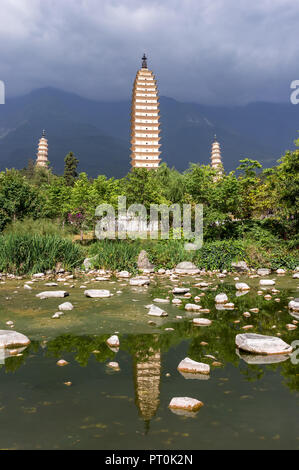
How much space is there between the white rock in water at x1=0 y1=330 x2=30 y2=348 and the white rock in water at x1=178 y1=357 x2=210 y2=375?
2.33 metres

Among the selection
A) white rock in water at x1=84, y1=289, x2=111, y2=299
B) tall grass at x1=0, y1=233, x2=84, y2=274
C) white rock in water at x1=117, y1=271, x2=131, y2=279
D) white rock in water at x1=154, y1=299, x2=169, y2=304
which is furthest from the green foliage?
white rock in water at x1=154, y1=299, x2=169, y2=304

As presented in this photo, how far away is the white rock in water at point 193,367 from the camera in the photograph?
14.4 ft

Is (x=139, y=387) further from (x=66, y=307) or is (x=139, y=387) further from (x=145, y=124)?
(x=145, y=124)

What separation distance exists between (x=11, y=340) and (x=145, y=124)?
61.0 meters

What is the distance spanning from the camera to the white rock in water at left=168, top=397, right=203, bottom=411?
3512mm

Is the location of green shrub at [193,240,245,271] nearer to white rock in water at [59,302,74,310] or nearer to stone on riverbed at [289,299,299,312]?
stone on riverbed at [289,299,299,312]

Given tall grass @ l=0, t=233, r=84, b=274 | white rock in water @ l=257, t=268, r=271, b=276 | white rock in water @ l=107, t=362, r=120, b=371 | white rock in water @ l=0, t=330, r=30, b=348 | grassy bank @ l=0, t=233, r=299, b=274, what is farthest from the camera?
white rock in water @ l=257, t=268, r=271, b=276

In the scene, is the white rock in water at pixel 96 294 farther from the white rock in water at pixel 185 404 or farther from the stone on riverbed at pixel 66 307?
the white rock in water at pixel 185 404

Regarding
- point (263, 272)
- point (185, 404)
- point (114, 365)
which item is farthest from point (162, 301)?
point (263, 272)

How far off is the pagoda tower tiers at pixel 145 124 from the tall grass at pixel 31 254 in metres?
48.7

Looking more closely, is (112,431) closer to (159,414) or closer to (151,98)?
(159,414)

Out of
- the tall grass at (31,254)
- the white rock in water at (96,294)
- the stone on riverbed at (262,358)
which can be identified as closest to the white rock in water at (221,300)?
the white rock in water at (96,294)

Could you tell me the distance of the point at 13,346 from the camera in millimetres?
5230

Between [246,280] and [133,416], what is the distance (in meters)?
9.10
